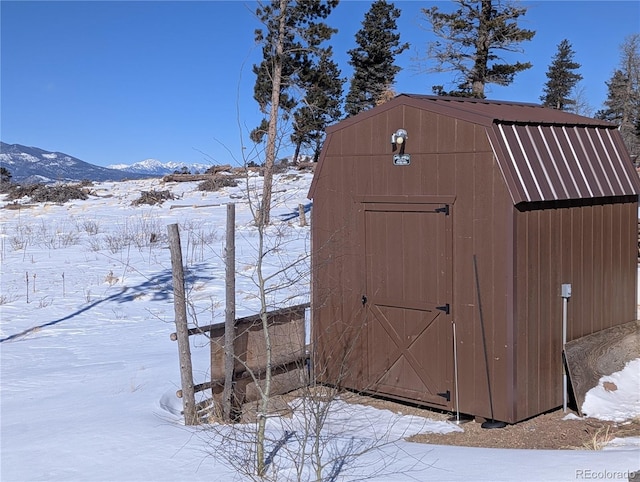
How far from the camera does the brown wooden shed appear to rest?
641 centimetres

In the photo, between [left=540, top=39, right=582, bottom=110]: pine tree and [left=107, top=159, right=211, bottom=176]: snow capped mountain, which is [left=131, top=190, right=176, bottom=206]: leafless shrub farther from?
[left=540, top=39, right=582, bottom=110]: pine tree

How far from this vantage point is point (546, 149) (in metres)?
6.84

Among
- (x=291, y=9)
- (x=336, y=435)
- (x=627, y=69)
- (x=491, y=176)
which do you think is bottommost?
(x=336, y=435)

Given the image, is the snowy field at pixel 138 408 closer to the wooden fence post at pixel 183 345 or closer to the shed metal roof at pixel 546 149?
the wooden fence post at pixel 183 345

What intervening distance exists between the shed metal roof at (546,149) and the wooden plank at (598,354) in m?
1.55

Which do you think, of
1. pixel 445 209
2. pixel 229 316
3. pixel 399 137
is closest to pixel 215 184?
pixel 399 137

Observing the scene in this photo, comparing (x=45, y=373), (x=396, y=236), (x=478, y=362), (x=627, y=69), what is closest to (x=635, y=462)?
(x=478, y=362)

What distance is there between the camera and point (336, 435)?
5.99 metres

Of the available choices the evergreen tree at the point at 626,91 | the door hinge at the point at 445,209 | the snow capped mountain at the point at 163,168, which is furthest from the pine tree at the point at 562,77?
the door hinge at the point at 445,209

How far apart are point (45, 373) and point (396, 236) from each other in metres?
4.29

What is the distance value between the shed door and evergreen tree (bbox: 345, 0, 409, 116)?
33.2 metres

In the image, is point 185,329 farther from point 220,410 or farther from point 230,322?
point 220,410

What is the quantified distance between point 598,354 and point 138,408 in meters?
4.86

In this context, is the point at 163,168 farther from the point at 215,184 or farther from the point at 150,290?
the point at 150,290
